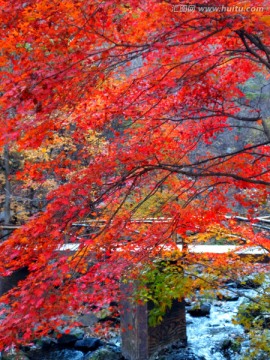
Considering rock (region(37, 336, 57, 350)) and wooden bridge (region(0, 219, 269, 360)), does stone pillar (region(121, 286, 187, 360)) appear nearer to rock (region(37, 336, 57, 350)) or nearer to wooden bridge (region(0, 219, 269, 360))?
wooden bridge (region(0, 219, 269, 360))

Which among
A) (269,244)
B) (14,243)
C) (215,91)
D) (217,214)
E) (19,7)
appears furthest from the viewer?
(269,244)

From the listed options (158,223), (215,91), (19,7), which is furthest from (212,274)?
(19,7)

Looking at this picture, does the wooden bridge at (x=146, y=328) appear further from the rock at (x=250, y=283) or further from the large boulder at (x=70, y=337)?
the large boulder at (x=70, y=337)

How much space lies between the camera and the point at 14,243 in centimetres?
482

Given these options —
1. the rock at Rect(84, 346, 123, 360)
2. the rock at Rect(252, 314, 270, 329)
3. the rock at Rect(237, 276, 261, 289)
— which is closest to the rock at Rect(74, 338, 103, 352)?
the rock at Rect(84, 346, 123, 360)

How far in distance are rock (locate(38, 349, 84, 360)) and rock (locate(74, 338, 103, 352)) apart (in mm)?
131

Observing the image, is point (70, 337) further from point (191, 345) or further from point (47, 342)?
point (191, 345)

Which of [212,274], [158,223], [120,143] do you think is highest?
[120,143]

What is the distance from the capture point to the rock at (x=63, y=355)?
881 centimetres

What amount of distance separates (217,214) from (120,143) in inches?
76.9

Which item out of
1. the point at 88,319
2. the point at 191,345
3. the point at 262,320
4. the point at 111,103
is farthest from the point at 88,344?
the point at 111,103

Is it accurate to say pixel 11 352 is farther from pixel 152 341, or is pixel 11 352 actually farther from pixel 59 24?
pixel 59 24

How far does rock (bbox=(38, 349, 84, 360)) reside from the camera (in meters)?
8.81

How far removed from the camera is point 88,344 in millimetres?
9141
